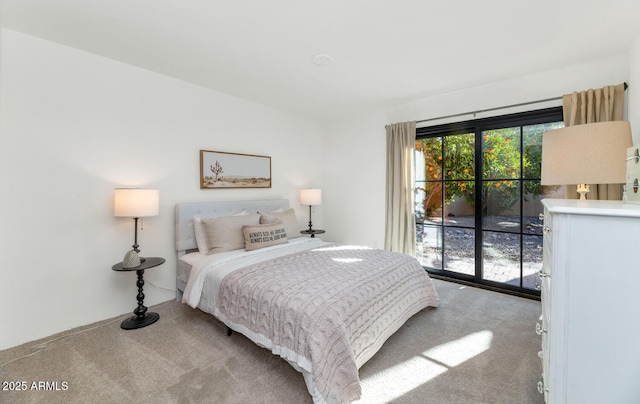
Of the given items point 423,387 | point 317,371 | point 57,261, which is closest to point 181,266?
point 57,261

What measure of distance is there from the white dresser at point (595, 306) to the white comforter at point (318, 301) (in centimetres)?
98

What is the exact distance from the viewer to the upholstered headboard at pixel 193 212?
2988mm

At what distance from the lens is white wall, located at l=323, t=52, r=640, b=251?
2656 mm

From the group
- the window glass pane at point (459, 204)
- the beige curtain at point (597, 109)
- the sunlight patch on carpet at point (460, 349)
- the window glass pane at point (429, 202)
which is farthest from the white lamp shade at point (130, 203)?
the beige curtain at point (597, 109)

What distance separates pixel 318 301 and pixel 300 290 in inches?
7.4

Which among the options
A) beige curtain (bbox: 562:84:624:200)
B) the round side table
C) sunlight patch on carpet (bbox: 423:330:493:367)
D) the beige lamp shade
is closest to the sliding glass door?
beige curtain (bbox: 562:84:624:200)

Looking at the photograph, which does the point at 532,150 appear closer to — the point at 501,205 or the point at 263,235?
the point at 501,205

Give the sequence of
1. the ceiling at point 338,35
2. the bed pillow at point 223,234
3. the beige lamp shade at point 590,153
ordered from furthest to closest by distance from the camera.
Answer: the bed pillow at point 223,234
the ceiling at point 338,35
the beige lamp shade at point 590,153

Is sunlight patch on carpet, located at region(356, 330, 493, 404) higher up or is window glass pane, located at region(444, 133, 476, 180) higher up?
window glass pane, located at region(444, 133, 476, 180)

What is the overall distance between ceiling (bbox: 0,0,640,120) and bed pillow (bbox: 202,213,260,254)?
5.22 feet

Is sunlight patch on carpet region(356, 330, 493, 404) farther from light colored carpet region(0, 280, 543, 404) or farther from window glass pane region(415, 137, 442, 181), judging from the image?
window glass pane region(415, 137, 442, 181)

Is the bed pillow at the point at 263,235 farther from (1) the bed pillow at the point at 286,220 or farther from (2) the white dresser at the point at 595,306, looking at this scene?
(2) the white dresser at the point at 595,306

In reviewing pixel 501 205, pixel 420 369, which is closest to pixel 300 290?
pixel 420 369

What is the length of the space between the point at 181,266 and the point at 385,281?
211cm
